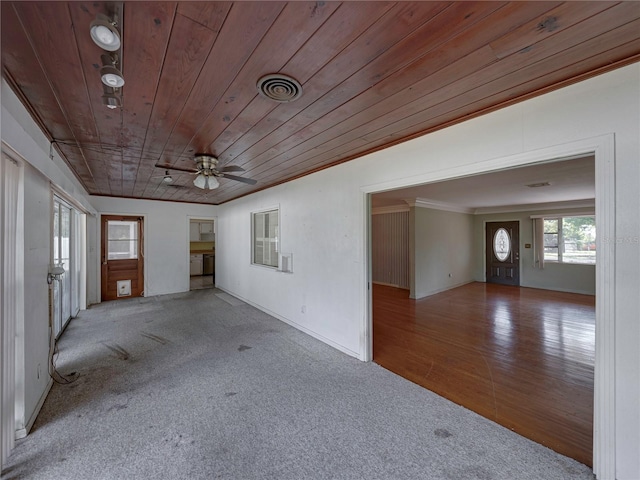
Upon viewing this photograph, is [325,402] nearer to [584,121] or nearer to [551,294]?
[584,121]

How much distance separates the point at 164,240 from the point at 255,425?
591cm

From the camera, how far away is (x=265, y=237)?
5.40 m

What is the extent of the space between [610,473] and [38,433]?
3.68 meters

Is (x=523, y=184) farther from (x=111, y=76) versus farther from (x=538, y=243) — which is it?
(x=111, y=76)

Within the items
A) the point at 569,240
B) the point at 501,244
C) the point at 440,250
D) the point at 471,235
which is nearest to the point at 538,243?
the point at 569,240

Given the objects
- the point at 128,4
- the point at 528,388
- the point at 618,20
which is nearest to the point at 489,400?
the point at 528,388

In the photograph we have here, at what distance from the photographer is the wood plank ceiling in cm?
116

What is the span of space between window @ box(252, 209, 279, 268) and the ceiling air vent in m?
3.17

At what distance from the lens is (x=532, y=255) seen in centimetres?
770

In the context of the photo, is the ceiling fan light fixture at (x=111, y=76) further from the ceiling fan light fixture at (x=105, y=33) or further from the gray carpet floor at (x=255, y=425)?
the gray carpet floor at (x=255, y=425)

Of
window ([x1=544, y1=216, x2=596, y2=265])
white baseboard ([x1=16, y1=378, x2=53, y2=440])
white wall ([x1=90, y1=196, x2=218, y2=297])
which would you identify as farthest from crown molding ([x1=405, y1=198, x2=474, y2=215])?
white baseboard ([x1=16, y1=378, x2=53, y2=440])

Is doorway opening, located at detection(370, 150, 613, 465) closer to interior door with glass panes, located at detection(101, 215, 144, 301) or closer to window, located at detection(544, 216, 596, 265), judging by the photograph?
window, located at detection(544, 216, 596, 265)

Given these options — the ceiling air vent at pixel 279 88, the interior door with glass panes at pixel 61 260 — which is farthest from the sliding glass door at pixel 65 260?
the ceiling air vent at pixel 279 88

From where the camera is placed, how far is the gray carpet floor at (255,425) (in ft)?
5.40
